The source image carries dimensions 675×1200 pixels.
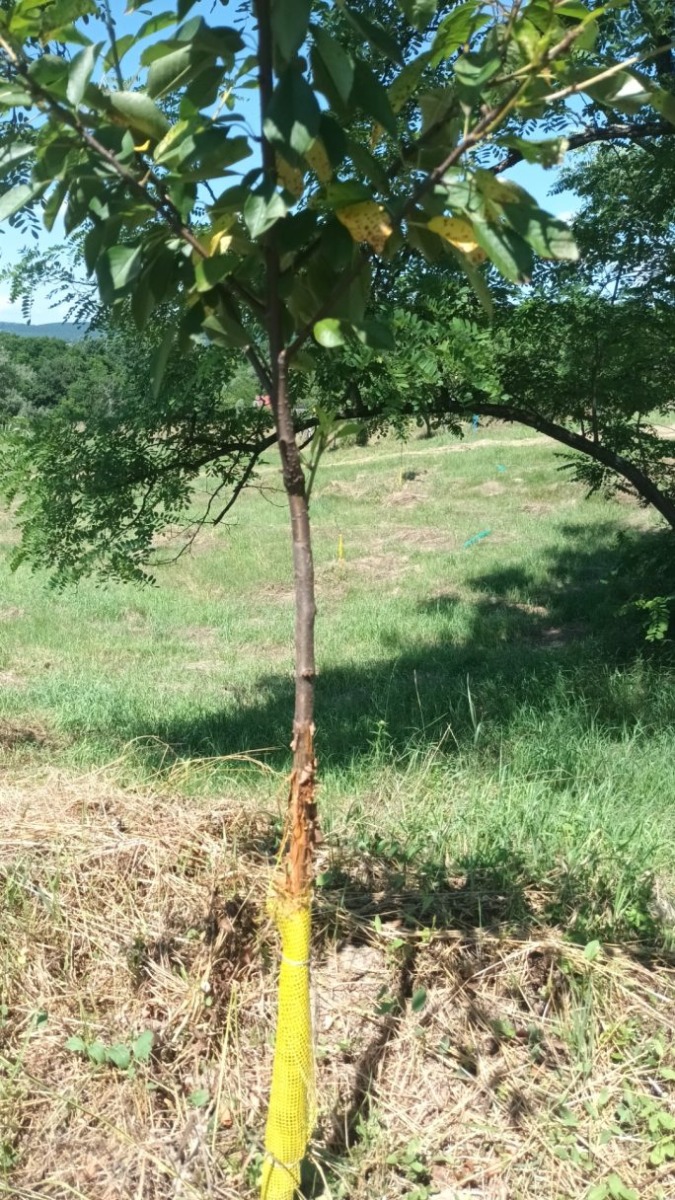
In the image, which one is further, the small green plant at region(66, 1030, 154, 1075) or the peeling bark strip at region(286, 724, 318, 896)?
the small green plant at region(66, 1030, 154, 1075)

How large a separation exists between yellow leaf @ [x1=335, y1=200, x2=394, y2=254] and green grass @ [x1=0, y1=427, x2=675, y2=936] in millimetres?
1950

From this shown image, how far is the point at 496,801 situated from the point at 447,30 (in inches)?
105

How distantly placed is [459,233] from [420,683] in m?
6.28

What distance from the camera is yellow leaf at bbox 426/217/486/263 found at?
1786 millimetres

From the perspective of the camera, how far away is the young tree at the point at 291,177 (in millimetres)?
1647

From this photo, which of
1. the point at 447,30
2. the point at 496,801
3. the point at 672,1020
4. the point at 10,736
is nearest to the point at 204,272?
the point at 447,30

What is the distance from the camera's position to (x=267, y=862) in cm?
312

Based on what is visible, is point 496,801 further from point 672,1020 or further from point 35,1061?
point 35,1061

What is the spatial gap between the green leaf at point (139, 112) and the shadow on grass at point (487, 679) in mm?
2626

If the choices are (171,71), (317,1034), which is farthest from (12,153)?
(317,1034)

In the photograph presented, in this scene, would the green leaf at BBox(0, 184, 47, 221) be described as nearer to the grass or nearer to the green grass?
the grass

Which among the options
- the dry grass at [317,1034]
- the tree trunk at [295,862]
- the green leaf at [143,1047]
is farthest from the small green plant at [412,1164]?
the green leaf at [143,1047]

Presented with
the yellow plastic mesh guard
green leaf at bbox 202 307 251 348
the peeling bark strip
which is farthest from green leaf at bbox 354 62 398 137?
the yellow plastic mesh guard

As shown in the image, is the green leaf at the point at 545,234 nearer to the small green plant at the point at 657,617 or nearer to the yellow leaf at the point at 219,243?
the yellow leaf at the point at 219,243
